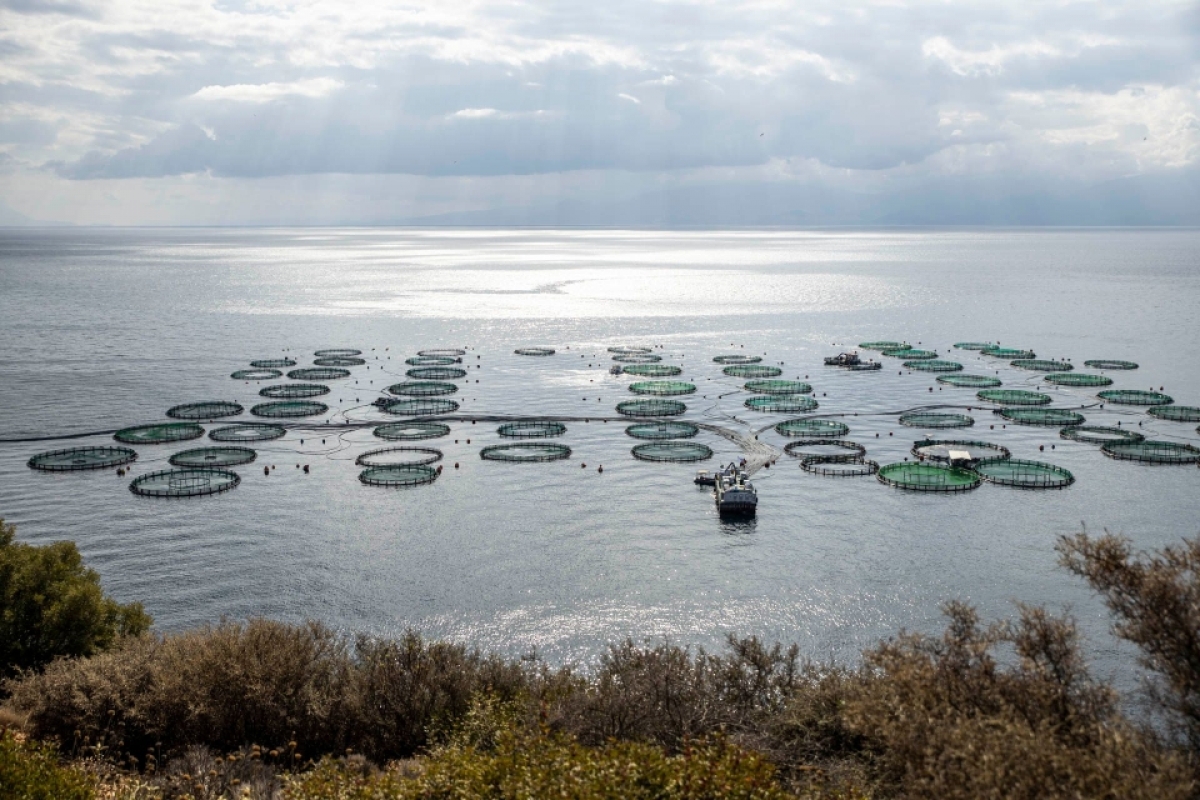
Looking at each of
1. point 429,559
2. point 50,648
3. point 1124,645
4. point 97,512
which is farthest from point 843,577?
point 97,512

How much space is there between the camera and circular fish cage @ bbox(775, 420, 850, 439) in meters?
150

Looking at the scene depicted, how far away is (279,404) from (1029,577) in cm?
12746

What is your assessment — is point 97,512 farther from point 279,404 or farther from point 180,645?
point 180,645

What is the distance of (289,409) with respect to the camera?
16600cm

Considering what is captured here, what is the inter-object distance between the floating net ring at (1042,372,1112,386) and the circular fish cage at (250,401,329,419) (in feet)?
476

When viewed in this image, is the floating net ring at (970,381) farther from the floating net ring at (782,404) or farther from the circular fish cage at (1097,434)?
the floating net ring at (782,404)

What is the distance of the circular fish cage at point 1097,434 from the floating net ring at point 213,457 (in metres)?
128

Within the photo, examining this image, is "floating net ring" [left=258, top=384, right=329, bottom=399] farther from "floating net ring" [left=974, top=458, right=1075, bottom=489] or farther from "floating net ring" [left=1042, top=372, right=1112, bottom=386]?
"floating net ring" [left=1042, top=372, right=1112, bottom=386]

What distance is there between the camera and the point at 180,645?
5494 centimetres

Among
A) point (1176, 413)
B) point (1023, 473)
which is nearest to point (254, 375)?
point (1023, 473)

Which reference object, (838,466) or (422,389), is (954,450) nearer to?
(838,466)

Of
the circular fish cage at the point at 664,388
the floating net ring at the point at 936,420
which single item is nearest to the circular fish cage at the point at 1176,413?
the floating net ring at the point at 936,420

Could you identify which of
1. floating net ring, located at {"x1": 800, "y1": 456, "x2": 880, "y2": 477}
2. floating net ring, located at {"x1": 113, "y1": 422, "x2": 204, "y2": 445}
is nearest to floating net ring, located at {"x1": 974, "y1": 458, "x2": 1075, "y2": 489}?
floating net ring, located at {"x1": 800, "y1": 456, "x2": 880, "y2": 477}

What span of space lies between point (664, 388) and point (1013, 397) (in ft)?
218
